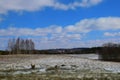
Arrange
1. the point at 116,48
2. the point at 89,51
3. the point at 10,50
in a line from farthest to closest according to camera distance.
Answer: the point at 89,51
the point at 10,50
the point at 116,48

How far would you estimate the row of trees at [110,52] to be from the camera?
61.0m

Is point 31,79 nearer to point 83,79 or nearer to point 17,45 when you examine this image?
point 83,79

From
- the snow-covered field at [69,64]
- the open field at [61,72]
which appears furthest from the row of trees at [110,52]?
the open field at [61,72]

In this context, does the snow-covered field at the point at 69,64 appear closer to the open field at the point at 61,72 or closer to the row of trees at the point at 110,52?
the open field at the point at 61,72

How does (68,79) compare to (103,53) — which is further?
(103,53)

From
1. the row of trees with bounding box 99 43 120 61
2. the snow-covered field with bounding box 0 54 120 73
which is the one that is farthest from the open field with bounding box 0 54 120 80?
the row of trees with bounding box 99 43 120 61

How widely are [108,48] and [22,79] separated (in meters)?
46.2

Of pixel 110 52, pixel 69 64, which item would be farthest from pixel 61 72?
pixel 110 52

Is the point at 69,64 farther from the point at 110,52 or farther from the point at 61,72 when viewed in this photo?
the point at 110,52

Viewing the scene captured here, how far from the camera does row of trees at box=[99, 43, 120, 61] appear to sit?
61.0 meters

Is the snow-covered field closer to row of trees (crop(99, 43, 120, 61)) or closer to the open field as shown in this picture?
the open field

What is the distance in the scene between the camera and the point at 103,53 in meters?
63.2

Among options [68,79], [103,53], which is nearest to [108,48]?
[103,53]

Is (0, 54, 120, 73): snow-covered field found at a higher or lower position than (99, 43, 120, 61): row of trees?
lower
